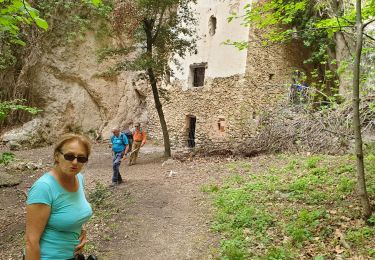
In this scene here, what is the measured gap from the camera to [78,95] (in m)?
18.9

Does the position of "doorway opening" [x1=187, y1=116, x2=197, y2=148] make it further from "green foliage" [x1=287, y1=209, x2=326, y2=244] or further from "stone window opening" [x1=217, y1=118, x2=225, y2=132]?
"green foliage" [x1=287, y1=209, x2=326, y2=244]

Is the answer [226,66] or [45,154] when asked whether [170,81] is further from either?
[45,154]

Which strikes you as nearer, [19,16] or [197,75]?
[19,16]

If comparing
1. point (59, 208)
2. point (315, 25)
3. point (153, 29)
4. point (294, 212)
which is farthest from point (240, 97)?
point (59, 208)

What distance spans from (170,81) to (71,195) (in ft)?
54.6

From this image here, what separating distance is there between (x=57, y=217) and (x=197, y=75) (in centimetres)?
1611

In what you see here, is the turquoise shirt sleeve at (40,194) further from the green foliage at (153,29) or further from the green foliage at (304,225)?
the green foliage at (153,29)

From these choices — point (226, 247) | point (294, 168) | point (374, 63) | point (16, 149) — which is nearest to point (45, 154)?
point (16, 149)

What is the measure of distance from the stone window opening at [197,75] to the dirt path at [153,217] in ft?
24.3

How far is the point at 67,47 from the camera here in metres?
18.4

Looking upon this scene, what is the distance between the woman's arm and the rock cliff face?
630 inches

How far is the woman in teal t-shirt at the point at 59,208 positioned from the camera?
200 centimetres

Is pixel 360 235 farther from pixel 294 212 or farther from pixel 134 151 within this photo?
pixel 134 151

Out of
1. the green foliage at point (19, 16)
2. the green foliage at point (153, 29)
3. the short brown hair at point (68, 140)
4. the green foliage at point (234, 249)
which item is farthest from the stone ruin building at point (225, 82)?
the short brown hair at point (68, 140)
